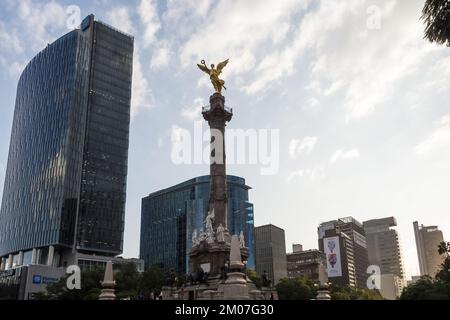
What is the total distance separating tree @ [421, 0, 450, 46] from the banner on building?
164966mm

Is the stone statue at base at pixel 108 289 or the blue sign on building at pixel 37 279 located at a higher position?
the blue sign on building at pixel 37 279

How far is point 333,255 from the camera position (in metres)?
178

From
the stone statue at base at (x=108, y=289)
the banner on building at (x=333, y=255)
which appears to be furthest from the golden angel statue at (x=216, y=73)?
the banner on building at (x=333, y=255)

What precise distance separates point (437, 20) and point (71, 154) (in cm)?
10254

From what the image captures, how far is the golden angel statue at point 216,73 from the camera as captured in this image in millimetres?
53094

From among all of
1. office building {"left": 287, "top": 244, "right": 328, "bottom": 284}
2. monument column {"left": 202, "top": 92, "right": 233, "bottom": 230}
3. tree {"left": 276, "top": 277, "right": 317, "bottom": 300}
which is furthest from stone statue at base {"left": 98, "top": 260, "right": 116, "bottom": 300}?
office building {"left": 287, "top": 244, "right": 328, "bottom": 284}

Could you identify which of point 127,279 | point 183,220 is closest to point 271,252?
point 183,220

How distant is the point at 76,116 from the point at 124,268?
56.7 metres

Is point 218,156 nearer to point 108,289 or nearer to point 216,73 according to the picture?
point 216,73

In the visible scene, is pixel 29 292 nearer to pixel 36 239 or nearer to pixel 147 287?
pixel 36 239

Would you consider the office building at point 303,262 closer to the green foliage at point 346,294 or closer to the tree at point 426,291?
the green foliage at point 346,294

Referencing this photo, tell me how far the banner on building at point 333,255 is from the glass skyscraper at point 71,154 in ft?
315

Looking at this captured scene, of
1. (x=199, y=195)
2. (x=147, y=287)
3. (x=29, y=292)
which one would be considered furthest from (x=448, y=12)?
(x=199, y=195)

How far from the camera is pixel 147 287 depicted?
229 ft
